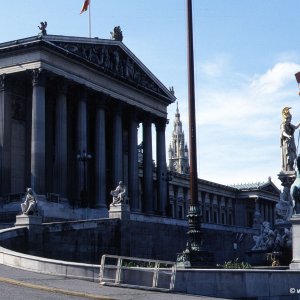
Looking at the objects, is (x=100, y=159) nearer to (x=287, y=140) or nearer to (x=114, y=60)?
(x=114, y=60)

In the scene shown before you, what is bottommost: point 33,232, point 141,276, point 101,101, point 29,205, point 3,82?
point 141,276

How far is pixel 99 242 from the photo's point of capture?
45719mm

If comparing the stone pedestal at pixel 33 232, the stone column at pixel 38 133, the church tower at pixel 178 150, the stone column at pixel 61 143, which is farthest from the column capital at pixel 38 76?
the church tower at pixel 178 150

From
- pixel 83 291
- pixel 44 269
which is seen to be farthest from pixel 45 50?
pixel 83 291

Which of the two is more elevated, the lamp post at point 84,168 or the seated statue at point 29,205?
the lamp post at point 84,168

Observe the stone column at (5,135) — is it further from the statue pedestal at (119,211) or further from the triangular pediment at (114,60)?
the statue pedestal at (119,211)

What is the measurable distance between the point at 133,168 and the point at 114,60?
11473 millimetres

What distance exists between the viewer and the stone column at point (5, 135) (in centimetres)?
6012

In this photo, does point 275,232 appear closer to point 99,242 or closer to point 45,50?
point 99,242

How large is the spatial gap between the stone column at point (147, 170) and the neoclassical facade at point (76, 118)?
11cm

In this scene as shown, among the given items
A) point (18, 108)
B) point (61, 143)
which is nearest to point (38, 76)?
point (18, 108)

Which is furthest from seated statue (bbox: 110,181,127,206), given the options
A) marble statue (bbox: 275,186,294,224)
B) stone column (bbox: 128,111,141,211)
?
stone column (bbox: 128,111,141,211)

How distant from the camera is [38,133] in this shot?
2304 inches

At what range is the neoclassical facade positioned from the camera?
59.9 m
